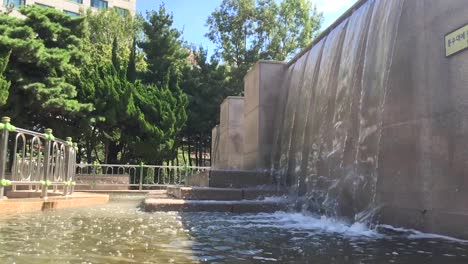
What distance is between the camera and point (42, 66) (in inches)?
688

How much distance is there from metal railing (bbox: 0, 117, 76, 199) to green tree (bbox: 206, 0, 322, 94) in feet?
79.1

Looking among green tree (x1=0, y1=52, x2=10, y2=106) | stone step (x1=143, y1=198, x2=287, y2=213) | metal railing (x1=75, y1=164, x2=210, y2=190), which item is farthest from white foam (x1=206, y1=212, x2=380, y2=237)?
green tree (x1=0, y1=52, x2=10, y2=106)

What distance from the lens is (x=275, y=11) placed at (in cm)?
3350

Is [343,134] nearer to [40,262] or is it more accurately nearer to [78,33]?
[40,262]

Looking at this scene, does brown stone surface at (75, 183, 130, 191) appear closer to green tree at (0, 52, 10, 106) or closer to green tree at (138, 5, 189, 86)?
green tree at (0, 52, 10, 106)

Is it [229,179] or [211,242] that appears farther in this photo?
[229,179]

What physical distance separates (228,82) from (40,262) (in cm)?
2623

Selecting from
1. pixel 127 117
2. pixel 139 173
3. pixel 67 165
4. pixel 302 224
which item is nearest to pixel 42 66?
pixel 127 117

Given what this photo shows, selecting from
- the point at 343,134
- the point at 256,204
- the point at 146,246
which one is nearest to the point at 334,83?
the point at 343,134

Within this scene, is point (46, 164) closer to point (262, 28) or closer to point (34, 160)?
point (34, 160)

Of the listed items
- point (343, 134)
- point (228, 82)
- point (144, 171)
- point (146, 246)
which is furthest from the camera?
point (228, 82)

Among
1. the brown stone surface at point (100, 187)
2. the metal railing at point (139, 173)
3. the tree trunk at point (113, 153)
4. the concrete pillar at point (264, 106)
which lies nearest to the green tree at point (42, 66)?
the metal railing at point (139, 173)

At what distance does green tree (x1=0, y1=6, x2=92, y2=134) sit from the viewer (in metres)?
16.8

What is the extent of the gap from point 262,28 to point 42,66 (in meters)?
18.7
